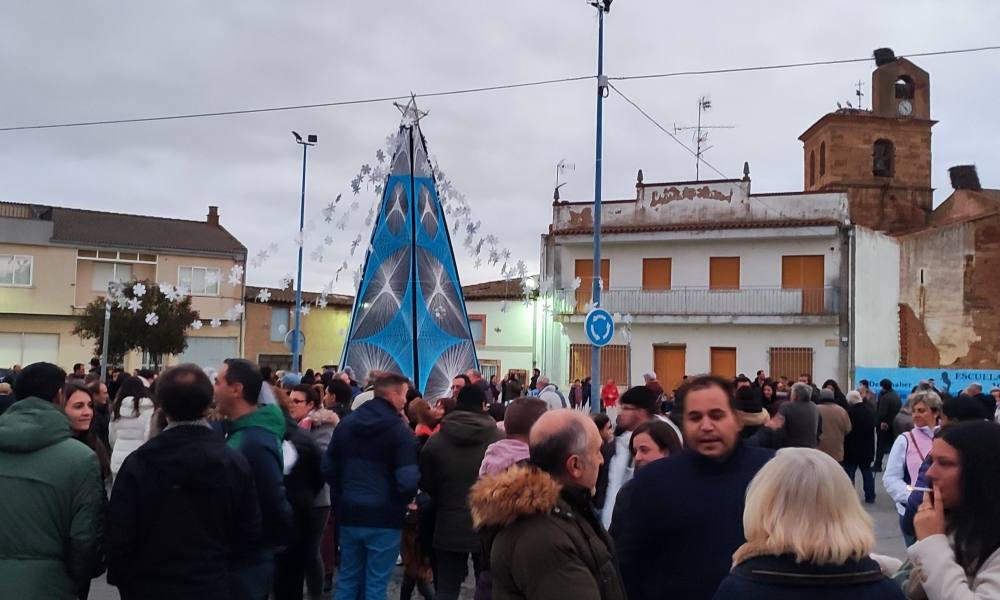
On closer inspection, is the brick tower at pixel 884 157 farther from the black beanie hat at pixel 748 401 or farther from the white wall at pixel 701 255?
the black beanie hat at pixel 748 401

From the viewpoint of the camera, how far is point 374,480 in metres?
6.12

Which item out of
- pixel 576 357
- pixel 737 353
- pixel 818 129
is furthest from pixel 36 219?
pixel 818 129

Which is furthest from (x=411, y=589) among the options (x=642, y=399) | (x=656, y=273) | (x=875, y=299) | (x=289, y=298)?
(x=289, y=298)

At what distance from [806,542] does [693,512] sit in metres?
1.12

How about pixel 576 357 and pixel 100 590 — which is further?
pixel 576 357

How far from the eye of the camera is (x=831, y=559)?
8.14 feet

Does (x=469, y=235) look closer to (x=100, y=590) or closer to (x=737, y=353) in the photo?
(x=100, y=590)

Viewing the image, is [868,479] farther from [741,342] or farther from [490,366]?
[490,366]

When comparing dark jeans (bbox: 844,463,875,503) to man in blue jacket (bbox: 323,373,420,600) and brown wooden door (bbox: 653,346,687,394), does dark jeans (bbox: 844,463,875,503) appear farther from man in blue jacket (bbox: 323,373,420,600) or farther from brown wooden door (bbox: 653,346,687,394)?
brown wooden door (bbox: 653,346,687,394)

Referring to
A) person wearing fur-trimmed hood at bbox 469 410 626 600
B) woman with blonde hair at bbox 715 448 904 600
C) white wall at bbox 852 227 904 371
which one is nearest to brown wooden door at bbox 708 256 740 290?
white wall at bbox 852 227 904 371

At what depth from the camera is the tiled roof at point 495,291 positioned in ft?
111

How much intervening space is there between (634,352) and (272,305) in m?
17.3

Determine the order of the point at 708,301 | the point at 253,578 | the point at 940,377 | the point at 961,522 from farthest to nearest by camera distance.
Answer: the point at 708,301 → the point at 940,377 → the point at 253,578 → the point at 961,522

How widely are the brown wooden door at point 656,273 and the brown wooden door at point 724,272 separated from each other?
4.69 ft
